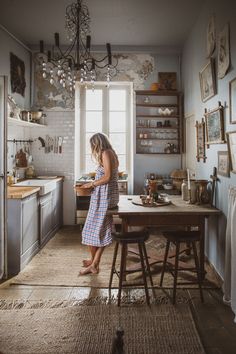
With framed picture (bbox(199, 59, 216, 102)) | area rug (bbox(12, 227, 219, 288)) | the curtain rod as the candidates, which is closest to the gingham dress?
area rug (bbox(12, 227, 219, 288))

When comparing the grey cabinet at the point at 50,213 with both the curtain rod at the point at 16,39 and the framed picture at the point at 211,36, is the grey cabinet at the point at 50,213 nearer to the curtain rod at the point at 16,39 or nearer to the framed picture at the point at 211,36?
the curtain rod at the point at 16,39

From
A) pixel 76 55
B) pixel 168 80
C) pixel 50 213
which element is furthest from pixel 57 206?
pixel 168 80

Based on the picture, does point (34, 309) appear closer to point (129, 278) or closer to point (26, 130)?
point (129, 278)

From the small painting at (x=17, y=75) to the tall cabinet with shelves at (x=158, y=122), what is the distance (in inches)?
85.1

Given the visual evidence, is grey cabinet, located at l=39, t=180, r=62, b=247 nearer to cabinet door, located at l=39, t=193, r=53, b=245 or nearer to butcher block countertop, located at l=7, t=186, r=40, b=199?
cabinet door, located at l=39, t=193, r=53, b=245

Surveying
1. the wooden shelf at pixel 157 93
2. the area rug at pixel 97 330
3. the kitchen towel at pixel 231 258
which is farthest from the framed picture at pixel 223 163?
the wooden shelf at pixel 157 93

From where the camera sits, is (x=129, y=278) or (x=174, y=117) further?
(x=174, y=117)

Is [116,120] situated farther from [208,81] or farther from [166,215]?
[166,215]

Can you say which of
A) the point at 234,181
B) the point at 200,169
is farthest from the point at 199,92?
the point at 234,181

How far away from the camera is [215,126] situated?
3.95m

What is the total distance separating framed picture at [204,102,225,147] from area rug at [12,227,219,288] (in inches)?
61.1

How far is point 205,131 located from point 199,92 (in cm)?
80

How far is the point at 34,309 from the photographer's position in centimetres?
317

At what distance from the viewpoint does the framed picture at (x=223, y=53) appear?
3.44 m
